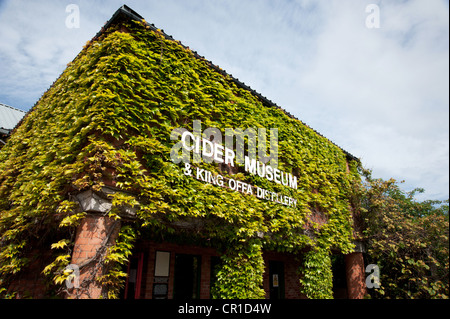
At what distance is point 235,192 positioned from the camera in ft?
19.6

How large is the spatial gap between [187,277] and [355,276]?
6.07 metres

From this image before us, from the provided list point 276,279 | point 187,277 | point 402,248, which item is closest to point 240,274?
point 187,277

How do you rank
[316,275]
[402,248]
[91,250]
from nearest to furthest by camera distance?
[91,250] < [316,275] < [402,248]

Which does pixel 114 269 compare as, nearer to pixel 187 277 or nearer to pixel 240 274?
pixel 240 274

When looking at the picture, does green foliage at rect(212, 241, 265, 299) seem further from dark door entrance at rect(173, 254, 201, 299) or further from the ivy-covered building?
dark door entrance at rect(173, 254, 201, 299)

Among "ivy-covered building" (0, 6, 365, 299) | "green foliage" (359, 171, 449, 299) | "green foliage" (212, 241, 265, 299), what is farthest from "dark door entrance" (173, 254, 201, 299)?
"green foliage" (359, 171, 449, 299)

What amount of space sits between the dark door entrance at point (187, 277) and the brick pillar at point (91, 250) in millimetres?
3986

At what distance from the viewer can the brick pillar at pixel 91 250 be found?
12.2ft

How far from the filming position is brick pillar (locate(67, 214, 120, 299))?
372cm

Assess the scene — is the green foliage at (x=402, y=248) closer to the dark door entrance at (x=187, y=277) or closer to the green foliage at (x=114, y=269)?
the dark door entrance at (x=187, y=277)

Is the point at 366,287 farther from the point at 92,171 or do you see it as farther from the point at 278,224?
→ the point at 92,171

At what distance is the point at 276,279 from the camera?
10.2m

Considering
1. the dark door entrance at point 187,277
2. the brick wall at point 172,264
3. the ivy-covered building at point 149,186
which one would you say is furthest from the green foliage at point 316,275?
the dark door entrance at point 187,277

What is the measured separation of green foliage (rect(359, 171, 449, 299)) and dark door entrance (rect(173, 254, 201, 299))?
642 centimetres
